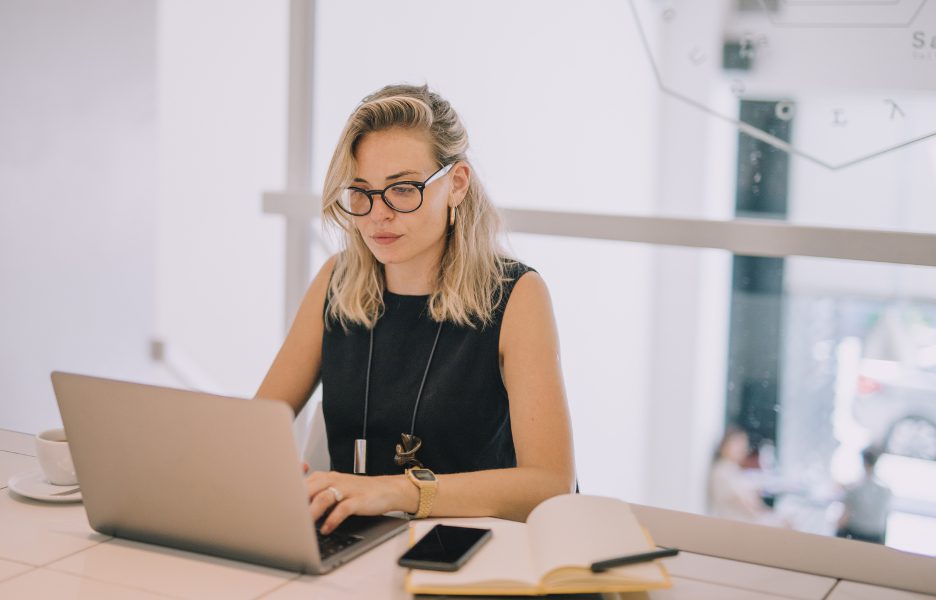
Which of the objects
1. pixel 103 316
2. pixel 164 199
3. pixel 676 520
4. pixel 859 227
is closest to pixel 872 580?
pixel 676 520

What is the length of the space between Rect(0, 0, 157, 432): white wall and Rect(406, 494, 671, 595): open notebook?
9.84ft

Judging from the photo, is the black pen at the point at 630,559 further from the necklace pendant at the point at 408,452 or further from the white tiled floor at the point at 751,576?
the necklace pendant at the point at 408,452

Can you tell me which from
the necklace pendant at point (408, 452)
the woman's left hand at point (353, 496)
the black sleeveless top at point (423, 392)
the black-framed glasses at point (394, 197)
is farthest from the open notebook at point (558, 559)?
the black-framed glasses at point (394, 197)

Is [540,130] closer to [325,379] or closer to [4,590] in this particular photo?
[325,379]

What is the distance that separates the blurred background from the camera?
258cm

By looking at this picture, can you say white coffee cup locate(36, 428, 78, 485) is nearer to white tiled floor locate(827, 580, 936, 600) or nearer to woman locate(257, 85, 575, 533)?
woman locate(257, 85, 575, 533)

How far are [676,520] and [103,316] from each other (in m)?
2.80

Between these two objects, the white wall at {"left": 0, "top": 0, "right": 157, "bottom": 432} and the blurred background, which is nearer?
the blurred background

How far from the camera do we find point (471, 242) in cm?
197

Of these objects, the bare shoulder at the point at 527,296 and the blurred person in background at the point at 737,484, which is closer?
the bare shoulder at the point at 527,296

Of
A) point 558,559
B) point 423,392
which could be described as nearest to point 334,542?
point 558,559

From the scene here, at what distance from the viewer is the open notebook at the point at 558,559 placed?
1.14 metres

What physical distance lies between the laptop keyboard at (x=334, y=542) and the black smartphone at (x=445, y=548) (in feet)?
0.34

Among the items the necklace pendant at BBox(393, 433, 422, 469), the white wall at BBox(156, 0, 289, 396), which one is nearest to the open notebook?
the necklace pendant at BBox(393, 433, 422, 469)
